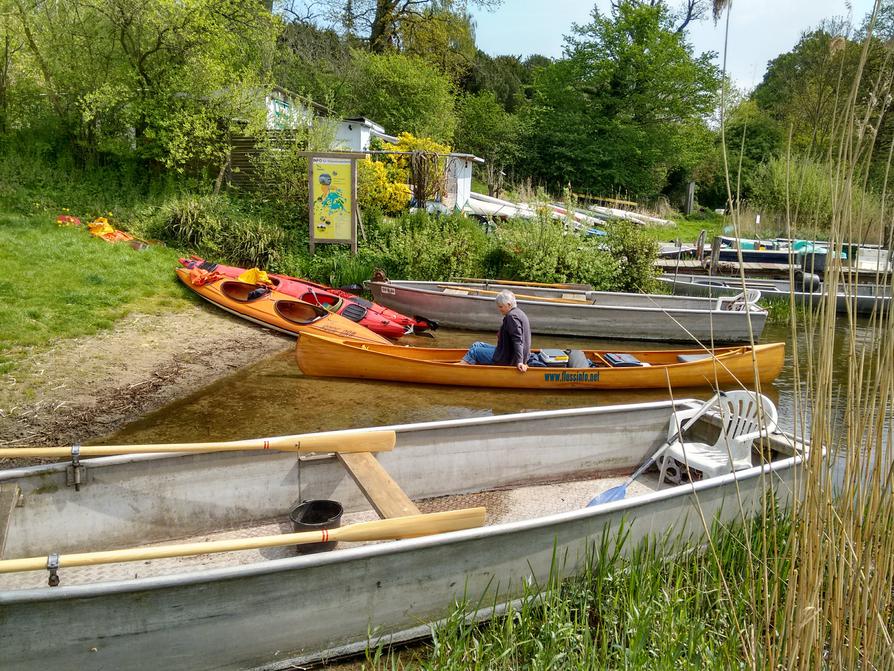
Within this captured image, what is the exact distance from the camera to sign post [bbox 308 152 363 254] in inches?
559

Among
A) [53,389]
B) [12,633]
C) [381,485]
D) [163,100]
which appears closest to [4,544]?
[12,633]

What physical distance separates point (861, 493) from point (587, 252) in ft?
43.9

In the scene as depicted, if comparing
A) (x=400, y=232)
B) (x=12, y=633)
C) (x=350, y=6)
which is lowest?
(x=12, y=633)

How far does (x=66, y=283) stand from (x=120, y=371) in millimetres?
3244

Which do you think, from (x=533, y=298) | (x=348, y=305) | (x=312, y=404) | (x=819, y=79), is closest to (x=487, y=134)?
(x=533, y=298)

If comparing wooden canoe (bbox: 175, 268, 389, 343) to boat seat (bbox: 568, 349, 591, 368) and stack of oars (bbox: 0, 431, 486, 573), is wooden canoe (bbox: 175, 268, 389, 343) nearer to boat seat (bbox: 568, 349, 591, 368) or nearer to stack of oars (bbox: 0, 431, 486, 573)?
boat seat (bbox: 568, 349, 591, 368)

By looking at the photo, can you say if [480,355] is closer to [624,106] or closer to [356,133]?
[356,133]

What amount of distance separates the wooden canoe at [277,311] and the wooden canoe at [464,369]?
4.64ft

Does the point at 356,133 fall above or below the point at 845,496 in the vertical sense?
above

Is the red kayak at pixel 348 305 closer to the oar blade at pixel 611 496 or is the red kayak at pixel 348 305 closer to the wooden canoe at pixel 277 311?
the wooden canoe at pixel 277 311

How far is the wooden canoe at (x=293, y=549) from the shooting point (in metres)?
3.19

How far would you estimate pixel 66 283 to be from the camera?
10516mm

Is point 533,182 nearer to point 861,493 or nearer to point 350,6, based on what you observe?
point 350,6

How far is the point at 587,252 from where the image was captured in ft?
49.0
